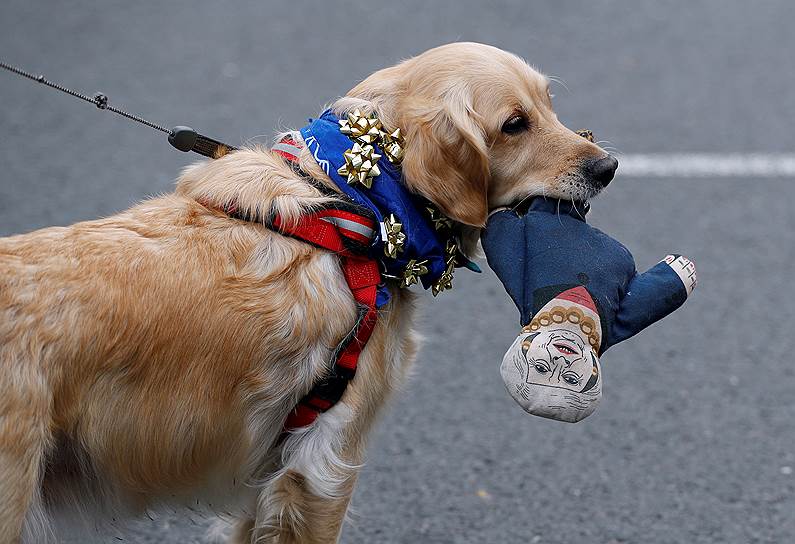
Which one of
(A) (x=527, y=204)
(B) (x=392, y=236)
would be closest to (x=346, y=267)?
(B) (x=392, y=236)

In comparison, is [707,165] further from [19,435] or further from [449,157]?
[19,435]

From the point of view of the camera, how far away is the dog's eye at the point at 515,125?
2.72 meters

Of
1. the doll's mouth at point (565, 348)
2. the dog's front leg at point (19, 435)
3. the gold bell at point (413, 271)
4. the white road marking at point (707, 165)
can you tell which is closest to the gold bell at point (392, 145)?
the gold bell at point (413, 271)

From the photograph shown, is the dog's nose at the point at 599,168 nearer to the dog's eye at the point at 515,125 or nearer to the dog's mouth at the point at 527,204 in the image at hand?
the dog's mouth at the point at 527,204

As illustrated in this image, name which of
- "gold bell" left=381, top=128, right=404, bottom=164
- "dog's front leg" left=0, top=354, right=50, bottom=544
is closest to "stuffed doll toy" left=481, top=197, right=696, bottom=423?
"gold bell" left=381, top=128, right=404, bottom=164

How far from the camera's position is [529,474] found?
12.4ft

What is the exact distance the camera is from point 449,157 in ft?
8.68

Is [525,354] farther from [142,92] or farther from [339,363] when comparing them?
[142,92]

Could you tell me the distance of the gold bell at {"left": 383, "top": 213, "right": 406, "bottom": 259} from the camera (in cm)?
259

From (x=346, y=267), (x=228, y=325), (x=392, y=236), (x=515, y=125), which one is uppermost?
(x=515, y=125)

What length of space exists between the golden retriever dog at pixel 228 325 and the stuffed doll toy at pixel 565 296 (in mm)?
96

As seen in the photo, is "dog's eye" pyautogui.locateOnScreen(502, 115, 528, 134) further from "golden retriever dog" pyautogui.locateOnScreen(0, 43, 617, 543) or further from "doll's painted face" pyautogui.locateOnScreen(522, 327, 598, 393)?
"doll's painted face" pyautogui.locateOnScreen(522, 327, 598, 393)

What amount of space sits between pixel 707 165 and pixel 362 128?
13.0 ft

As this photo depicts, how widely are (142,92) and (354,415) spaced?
4516 millimetres
